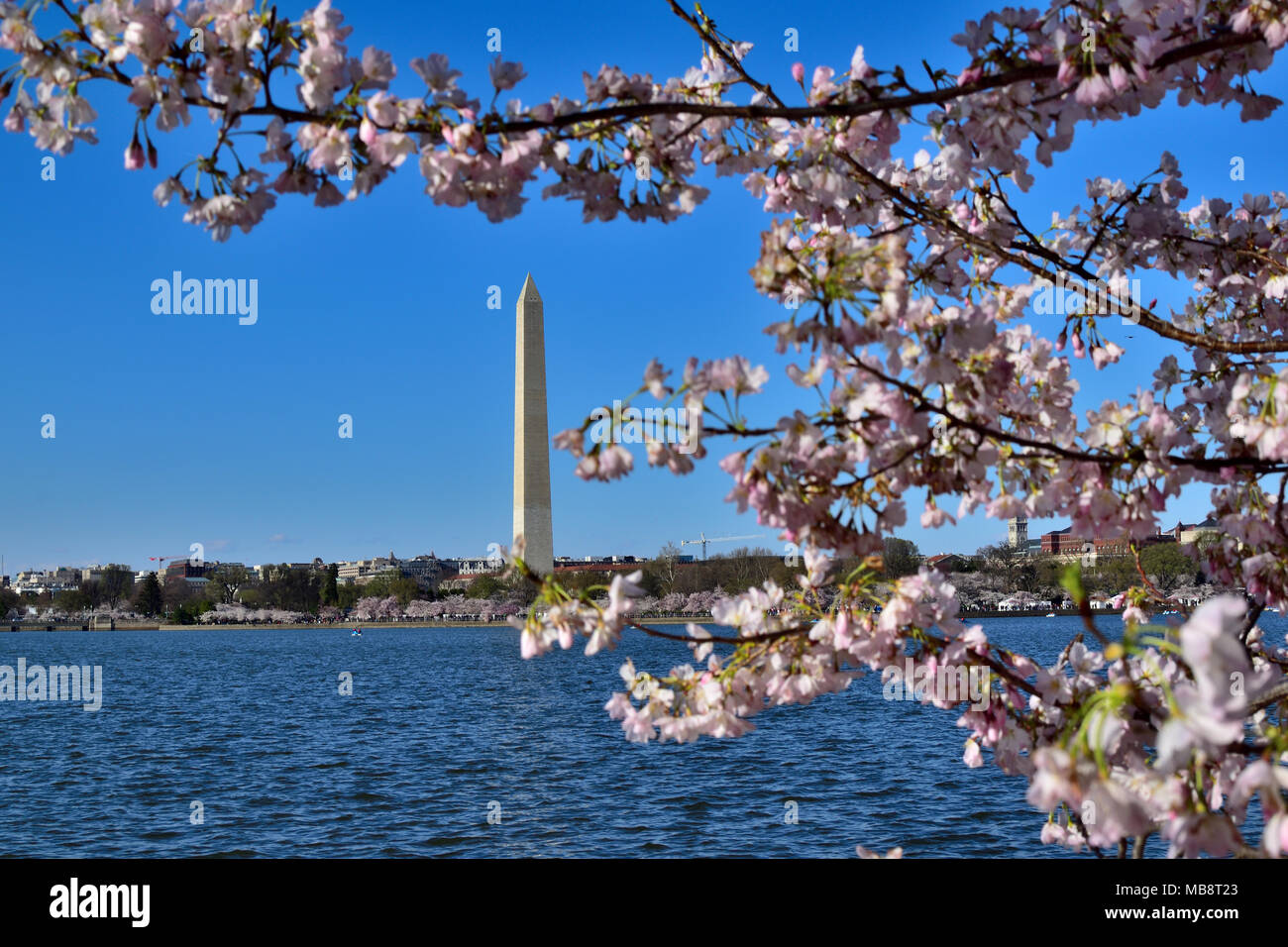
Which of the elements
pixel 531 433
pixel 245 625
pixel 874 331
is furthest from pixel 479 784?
pixel 245 625

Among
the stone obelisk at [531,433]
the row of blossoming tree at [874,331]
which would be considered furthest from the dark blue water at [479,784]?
the stone obelisk at [531,433]

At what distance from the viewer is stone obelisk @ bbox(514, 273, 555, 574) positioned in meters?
51.6

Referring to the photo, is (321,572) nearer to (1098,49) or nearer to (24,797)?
(24,797)

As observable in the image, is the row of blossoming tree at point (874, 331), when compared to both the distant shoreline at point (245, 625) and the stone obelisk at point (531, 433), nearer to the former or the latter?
the stone obelisk at point (531, 433)

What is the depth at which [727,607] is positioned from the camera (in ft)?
9.88

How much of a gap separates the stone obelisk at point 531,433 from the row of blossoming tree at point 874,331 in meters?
47.1

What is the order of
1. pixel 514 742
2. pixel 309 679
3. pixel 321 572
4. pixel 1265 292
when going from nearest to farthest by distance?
pixel 1265 292 → pixel 514 742 → pixel 309 679 → pixel 321 572

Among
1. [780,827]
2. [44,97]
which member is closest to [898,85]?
[44,97]

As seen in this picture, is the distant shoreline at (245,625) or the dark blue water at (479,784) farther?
the distant shoreline at (245,625)

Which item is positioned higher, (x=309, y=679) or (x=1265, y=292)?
(x=1265, y=292)

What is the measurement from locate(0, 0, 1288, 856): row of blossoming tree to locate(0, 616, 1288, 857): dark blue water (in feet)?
29.0

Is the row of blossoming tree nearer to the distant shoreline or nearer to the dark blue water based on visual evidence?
the dark blue water

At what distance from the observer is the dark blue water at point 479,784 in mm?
12180
